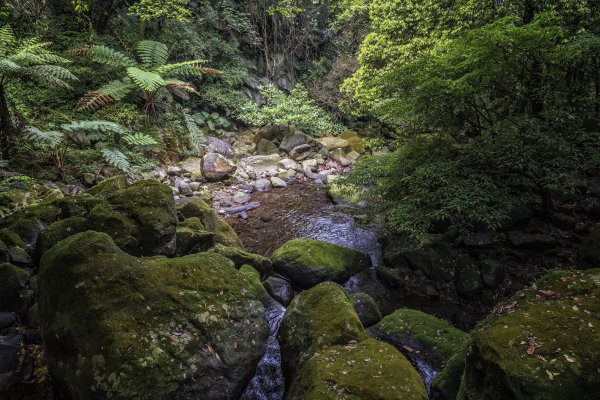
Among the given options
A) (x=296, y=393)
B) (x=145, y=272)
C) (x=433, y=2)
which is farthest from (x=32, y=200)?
(x=433, y=2)

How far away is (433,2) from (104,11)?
8996mm

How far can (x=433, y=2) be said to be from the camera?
20.6 feet

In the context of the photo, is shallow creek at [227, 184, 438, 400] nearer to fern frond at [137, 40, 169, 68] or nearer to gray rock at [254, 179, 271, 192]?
gray rock at [254, 179, 271, 192]

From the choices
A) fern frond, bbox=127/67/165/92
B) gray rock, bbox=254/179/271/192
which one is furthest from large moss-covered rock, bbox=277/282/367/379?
fern frond, bbox=127/67/165/92

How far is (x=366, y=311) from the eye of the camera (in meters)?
3.84

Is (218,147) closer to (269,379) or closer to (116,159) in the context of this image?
(116,159)

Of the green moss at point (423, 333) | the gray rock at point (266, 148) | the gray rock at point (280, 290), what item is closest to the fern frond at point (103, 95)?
the gray rock at point (266, 148)

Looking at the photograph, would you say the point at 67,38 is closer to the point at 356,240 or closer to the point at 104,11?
the point at 104,11

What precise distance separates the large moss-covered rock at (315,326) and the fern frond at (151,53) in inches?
316

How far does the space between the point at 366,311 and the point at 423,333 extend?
68 centimetres

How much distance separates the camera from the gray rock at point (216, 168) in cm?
883

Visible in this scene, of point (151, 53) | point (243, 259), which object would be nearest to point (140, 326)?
point (243, 259)

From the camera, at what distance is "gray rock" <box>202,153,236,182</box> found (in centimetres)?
883

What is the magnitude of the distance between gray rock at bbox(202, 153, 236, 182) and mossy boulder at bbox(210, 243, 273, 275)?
4.48 metres
